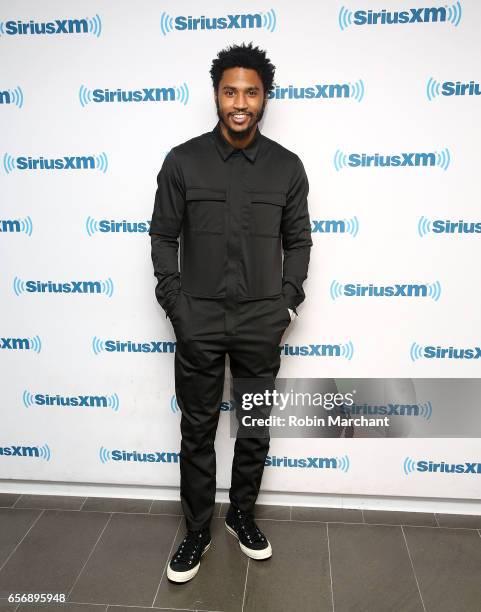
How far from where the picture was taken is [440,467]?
2.53 meters

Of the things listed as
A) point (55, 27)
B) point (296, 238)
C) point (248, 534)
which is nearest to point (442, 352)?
point (296, 238)

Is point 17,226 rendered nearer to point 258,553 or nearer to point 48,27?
point 48,27

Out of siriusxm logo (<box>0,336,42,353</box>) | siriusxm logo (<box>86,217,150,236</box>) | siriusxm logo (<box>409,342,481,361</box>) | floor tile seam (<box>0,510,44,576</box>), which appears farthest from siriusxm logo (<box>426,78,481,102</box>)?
floor tile seam (<box>0,510,44,576</box>)

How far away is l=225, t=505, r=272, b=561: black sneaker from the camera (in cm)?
224

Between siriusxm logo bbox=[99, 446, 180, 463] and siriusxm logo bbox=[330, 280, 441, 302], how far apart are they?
1.08 meters

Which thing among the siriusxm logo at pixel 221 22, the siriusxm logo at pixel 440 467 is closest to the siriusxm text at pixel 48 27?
the siriusxm logo at pixel 221 22

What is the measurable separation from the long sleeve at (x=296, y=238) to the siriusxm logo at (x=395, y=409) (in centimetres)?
66

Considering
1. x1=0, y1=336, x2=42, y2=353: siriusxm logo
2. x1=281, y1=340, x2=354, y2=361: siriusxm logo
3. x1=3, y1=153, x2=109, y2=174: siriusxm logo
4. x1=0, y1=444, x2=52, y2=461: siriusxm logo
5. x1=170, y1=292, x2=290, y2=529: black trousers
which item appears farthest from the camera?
x1=0, y1=444, x2=52, y2=461: siriusxm logo

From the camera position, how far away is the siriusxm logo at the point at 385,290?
233 cm

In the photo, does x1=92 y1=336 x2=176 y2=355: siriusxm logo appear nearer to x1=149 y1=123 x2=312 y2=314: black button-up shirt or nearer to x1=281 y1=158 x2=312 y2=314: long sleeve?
x1=149 y1=123 x2=312 y2=314: black button-up shirt

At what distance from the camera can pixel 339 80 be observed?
216cm

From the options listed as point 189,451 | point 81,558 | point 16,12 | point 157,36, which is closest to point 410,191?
point 157,36

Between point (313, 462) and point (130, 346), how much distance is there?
39.4 inches

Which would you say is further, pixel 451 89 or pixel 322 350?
pixel 322 350
